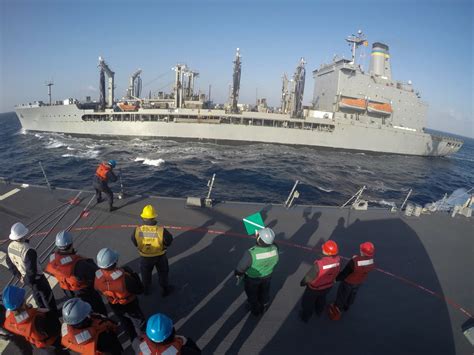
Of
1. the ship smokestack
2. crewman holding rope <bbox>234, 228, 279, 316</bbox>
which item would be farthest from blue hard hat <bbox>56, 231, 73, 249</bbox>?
the ship smokestack

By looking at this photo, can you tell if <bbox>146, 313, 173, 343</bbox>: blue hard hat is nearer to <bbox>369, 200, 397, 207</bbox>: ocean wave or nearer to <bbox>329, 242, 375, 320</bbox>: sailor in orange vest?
<bbox>329, 242, 375, 320</bbox>: sailor in orange vest

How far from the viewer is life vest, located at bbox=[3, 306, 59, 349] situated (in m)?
2.41

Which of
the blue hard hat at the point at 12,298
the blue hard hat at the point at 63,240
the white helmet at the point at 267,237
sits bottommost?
the blue hard hat at the point at 12,298

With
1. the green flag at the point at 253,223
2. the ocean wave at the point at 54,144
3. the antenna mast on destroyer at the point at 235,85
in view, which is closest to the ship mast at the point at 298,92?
the antenna mast on destroyer at the point at 235,85

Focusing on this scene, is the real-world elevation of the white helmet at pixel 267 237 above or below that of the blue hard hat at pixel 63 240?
above

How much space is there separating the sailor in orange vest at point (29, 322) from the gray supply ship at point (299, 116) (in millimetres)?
30784

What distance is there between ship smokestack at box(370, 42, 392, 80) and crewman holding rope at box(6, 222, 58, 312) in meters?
41.6

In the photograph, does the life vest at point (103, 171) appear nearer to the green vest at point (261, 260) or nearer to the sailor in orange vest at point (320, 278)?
the green vest at point (261, 260)

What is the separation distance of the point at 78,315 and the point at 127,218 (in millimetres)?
4755

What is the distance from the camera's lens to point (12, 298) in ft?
7.52

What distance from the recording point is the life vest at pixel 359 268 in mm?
3602

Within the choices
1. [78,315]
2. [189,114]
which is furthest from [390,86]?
[78,315]

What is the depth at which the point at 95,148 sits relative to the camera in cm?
2816

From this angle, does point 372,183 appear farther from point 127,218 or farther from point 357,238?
point 127,218
